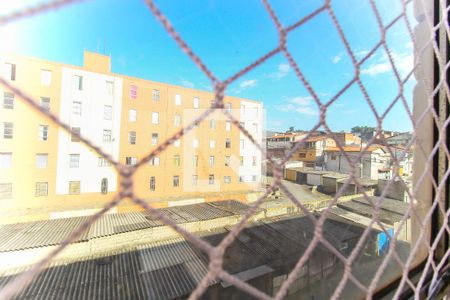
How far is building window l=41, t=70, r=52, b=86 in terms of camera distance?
2892 millimetres

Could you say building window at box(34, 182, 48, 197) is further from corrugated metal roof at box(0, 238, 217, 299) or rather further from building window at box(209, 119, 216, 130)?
building window at box(209, 119, 216, 130)

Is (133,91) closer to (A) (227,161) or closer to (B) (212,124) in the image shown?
(B) (212,124)

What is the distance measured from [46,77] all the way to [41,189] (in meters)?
1.58

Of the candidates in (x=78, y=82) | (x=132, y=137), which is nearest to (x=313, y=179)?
(x=132, y=137)

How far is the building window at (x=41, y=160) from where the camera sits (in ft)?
9.98

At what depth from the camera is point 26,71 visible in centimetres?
258

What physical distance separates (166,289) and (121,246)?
979 mm

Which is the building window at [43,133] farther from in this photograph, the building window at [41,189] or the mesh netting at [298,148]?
the mesh netting at [298,148]

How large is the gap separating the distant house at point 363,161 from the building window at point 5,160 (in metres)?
3.65

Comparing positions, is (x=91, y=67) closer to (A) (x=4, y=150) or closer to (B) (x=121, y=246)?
(A) (x=4, y=150)

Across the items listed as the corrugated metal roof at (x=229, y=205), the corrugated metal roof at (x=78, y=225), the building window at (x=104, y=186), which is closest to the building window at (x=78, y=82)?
the building window at (x=104, y=186)

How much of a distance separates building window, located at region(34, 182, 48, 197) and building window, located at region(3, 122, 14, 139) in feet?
2.34

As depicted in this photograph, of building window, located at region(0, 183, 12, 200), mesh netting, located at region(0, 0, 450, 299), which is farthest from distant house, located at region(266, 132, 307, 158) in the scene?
building window, located at region(0, 183, 12, 200)

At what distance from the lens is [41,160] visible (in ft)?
10.0
